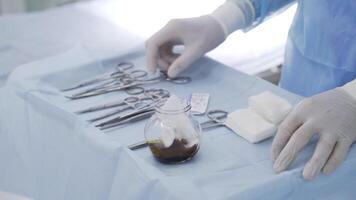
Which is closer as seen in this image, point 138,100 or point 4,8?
point 138,100

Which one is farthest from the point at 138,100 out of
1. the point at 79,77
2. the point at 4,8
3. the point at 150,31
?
the point at 4,8

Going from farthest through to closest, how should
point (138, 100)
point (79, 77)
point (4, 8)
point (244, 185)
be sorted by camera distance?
point (4, 8) → point (79, 77) → point (138, 100) → point (244, 185)

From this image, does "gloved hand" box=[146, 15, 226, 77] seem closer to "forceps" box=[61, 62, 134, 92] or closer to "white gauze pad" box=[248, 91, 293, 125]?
"forceps" box=[61, 62, 134, 92]

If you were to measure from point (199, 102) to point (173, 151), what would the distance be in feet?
0.73

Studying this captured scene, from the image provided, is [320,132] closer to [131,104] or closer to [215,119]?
[215,119]

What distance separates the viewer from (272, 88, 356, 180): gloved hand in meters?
0.79

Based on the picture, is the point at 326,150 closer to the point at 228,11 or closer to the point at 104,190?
the point at 104,190

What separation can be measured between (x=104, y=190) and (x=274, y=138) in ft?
0.91

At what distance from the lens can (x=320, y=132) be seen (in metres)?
0.83

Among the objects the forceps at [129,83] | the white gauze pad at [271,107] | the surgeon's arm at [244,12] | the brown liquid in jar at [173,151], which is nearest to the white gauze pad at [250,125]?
the white gauze pad at [271,107]

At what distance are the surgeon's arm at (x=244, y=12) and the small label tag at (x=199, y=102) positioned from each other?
A: 22cm

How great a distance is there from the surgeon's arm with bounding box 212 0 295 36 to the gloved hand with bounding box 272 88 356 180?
39 centimetres

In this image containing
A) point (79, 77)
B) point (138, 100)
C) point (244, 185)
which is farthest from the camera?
point (79, 77)

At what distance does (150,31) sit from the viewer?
1568 mm
